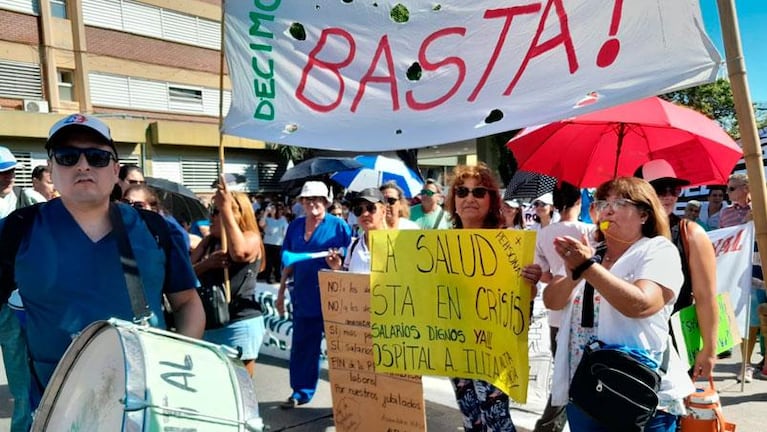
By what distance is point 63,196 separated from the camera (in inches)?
78.2

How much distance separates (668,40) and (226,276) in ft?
8.57

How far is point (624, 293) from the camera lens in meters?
2.02

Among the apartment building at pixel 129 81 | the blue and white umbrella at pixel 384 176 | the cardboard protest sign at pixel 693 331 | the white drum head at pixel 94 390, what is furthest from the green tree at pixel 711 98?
the white drum head at pixel 94 390

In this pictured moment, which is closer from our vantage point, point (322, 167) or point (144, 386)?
point (144, 386)

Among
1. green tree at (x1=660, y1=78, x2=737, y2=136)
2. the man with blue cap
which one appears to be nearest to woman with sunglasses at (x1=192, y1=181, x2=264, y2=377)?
the man with blue cap

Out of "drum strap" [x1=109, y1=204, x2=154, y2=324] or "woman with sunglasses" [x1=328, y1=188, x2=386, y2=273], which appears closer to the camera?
"drum strap" [x1=109, y1=204, x2=154, y2=324]

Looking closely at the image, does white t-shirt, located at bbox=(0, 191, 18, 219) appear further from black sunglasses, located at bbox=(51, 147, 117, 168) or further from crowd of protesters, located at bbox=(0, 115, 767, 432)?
black sunglasses, located at bbox=(51, 147, 117, 168)

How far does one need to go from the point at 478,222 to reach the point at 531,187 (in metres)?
4.17

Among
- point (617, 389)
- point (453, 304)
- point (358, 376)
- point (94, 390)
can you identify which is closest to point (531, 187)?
point (358, 376)

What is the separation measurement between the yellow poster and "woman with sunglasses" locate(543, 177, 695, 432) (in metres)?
0.19

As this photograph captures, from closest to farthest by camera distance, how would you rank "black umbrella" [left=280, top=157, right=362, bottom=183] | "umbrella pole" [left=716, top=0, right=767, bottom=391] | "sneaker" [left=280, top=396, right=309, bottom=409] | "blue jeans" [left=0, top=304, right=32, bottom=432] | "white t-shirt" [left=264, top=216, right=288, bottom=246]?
"umbrella pole" [left=716, top=0, right=767, bottom=391] → "blue jeans" [left=0, top=304, right=32, bottom=432] → "sneaker" [left=280, top=396, right=309, bottom=409] → "white t-shirt" [left=264, top=216, right=288, bottom=246] → "black umbrella" [left=280, top=157, right=362, bottom=183]

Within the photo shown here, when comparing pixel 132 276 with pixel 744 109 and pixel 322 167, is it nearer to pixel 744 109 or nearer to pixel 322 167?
pixel 744 109

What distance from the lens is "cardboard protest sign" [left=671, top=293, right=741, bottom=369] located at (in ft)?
8.32

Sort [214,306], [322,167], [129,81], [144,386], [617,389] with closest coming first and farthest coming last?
1. [144,386]
2. [617,389]
3. [214,306]
4. [322,167]
5. [129,81]
